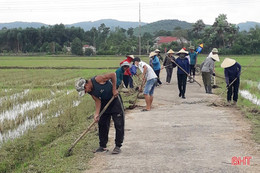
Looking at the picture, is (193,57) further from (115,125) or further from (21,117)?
(115,125)

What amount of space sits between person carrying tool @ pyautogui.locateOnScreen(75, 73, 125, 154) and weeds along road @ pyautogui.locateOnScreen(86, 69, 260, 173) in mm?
235

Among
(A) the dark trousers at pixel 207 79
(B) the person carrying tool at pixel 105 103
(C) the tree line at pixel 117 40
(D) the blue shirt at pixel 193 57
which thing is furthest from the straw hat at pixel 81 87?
(C) the tree line at pixel 117 40

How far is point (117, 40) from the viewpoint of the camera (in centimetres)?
6581

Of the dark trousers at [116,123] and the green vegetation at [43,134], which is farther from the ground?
the dark trousers at [116,123]

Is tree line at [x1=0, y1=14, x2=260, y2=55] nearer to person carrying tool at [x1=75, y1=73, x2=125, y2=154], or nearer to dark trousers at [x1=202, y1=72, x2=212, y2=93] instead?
dark trousers at [x1=202, y1=72, x2=212, y2=93]

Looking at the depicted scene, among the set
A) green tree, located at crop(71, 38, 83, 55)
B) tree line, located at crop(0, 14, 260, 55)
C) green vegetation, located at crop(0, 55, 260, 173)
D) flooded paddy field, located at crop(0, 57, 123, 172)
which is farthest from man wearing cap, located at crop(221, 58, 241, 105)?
green tree, located at crop(71, 38, 83, 55)

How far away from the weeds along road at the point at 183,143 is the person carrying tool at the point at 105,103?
235mm

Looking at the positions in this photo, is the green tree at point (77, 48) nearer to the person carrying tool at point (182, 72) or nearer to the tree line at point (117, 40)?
the tree line at point (117, 40)

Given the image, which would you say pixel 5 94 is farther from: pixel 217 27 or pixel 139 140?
pixel 217 27

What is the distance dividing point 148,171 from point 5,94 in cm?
1060

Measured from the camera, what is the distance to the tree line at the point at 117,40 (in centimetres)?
4984

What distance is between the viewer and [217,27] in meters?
50.0

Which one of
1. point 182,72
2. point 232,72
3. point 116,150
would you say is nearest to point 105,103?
point 116,150

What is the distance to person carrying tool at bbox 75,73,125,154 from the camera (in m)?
5.06
